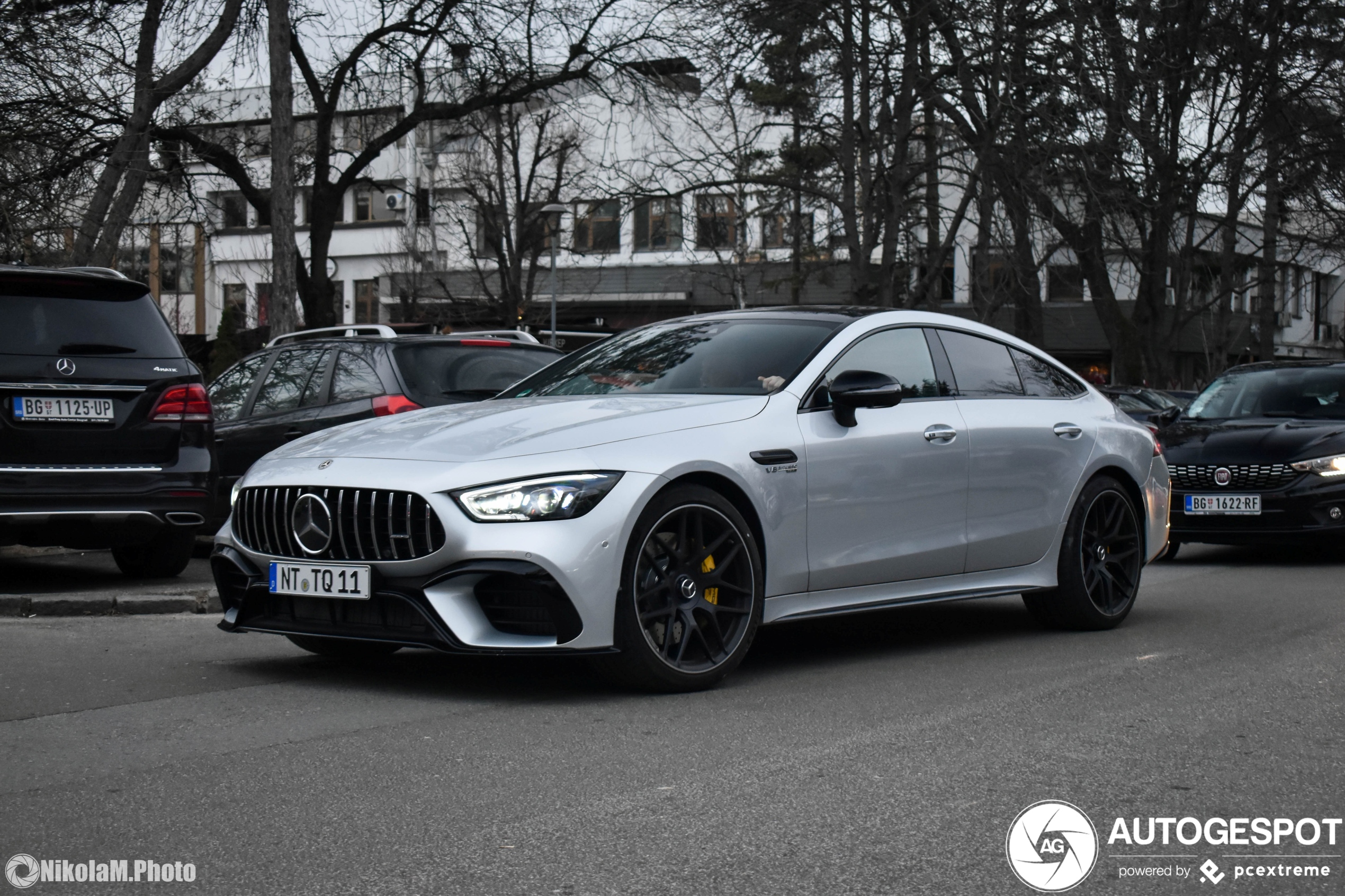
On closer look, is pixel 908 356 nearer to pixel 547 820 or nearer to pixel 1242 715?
pixel 1242 715

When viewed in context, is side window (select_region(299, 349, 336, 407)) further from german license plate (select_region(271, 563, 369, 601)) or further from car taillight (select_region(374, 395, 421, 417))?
german license plate (select_region(271, 563, 369, 601))

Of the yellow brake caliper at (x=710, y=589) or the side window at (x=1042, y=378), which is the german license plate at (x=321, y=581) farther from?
the side window at (x=1042, y=378)

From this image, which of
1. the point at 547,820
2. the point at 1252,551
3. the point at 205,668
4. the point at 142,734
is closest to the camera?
the point at 547,820

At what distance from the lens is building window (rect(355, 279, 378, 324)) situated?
6241 centimetres

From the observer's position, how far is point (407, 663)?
6.71 metres

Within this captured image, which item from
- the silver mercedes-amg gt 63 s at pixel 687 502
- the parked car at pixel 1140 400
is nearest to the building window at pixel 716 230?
the parked car at pixel 1140 400

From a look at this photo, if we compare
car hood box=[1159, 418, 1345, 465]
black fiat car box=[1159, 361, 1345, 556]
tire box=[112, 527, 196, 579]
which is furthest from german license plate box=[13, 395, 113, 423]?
car hood box=[1159, 418, 1345, 465]

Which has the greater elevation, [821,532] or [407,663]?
[821,532]

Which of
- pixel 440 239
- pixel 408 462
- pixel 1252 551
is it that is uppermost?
pixel 440 239

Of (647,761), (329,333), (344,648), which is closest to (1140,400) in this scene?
(329,333)

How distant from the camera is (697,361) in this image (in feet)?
22.7

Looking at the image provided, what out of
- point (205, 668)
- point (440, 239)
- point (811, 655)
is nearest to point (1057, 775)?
point (811, 655)

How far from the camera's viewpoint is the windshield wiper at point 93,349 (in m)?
8.84

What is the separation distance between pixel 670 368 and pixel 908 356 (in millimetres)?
1150
